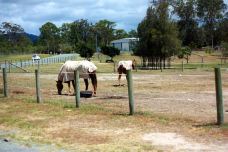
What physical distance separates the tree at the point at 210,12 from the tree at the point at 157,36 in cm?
6236

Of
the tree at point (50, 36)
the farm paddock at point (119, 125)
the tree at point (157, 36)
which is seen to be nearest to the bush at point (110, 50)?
the tree at point (157, 36)

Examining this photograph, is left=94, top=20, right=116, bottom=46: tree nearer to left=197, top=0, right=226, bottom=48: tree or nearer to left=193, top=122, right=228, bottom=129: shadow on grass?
left=197, top=0, right=226, bottom=48: tree

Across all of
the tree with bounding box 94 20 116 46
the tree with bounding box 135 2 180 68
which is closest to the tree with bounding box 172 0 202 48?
the tree with bounding box 94 20 116 46

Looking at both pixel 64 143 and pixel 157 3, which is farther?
pixel 157 3

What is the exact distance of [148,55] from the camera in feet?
206

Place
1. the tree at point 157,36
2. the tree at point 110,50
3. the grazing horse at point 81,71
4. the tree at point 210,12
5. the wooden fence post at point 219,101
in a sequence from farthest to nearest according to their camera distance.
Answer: the tree at point 210,12
the tree at point 110,50
the tree at point 157,36
the grazing horse at point 81,71
the wooden fence post at point 219,101

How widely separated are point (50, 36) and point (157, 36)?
10280cm

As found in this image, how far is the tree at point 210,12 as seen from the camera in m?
124

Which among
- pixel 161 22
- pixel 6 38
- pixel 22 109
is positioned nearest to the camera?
pixel 22 109

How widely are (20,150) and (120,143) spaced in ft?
6.32

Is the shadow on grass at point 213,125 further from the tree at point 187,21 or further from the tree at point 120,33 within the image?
the tree at point 120,33

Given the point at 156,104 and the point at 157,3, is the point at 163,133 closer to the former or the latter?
the point at 156,104

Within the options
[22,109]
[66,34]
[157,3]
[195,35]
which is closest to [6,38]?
[66,34]

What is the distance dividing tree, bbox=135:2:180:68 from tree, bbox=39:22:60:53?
304 ft
